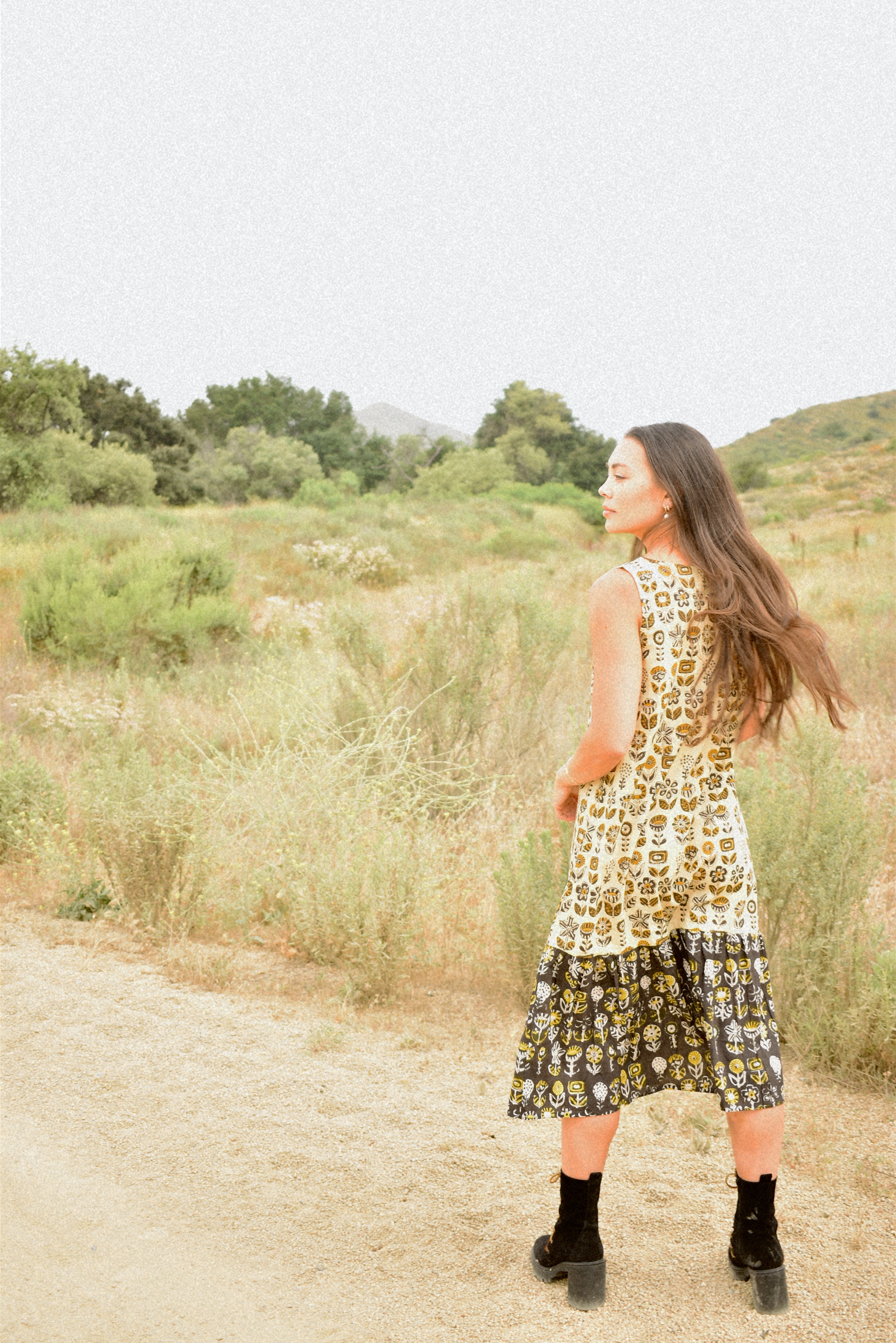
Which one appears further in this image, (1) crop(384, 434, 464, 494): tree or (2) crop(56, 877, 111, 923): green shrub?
(1) crop(384, 434, 464, 494): tree

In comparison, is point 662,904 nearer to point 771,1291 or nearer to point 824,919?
point 771,1291

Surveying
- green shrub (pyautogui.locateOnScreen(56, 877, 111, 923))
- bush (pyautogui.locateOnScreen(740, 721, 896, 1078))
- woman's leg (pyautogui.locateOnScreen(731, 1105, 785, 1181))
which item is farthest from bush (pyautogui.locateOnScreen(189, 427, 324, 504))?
woman's leg (pyautogui.locateOnScreen(731, 1105, 785, 1181))

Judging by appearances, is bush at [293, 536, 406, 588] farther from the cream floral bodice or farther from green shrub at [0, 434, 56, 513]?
the cream floral bodice

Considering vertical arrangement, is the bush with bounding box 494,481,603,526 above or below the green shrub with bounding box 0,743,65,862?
above

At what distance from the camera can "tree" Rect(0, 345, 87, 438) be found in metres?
22.3

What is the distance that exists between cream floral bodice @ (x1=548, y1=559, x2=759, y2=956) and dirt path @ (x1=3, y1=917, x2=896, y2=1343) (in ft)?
2.75

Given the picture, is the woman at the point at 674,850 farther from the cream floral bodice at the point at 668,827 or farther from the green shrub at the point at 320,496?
the green shrub at the point at 320,496

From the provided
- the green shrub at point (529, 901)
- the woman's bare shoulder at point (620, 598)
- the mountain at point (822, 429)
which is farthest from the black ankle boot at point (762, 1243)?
the mountain at point (822, 429)

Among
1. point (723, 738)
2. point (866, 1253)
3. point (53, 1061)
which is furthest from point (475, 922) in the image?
point (723, 738)

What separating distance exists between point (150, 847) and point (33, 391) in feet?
68.4

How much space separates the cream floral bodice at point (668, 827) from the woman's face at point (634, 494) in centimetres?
10

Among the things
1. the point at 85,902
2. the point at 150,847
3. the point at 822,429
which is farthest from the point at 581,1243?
the point at 822,429

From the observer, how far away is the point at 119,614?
9695 millimetres

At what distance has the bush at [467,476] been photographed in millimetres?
42219
